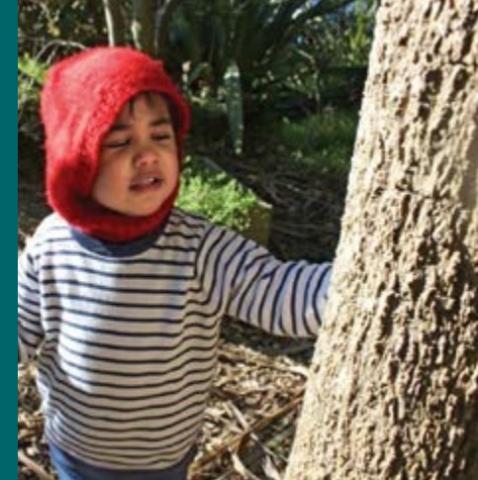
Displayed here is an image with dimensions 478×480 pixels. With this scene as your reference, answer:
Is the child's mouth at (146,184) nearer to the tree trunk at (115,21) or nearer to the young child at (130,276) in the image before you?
the young child at (130,276)

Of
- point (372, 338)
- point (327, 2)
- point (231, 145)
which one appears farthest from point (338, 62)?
point (372, 338)

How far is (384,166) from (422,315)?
0.19 meters

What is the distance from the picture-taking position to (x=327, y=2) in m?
6.28

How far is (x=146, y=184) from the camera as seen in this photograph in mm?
1980

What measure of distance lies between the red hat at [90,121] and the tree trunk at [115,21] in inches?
103

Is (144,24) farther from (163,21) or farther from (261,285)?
(261,285)

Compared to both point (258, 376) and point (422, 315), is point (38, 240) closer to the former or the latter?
point (422, 315)

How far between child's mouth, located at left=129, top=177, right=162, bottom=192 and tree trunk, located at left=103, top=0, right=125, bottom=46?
2.78 metres

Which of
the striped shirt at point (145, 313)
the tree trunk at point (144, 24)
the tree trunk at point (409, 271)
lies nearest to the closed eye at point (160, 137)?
the striped shirt at point (145, 313)

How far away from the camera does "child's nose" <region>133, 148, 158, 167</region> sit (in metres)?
1.96

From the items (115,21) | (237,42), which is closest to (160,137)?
(115,21)

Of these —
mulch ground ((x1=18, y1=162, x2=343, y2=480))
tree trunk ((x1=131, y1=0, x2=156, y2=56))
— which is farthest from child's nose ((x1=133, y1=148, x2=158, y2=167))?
tree trunk ((x1=131, y1=0, x2=156, y2=56))

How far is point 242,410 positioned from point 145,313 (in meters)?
1.46

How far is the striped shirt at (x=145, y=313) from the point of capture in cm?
202
